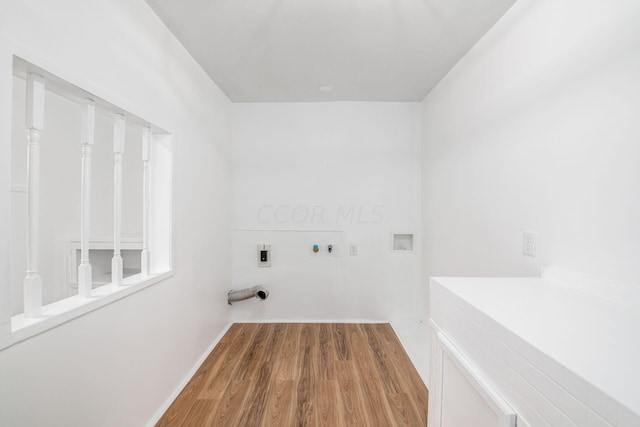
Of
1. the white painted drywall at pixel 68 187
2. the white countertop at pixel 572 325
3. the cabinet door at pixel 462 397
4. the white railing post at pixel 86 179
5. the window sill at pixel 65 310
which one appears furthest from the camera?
the white painted drywall at pixel 68 187

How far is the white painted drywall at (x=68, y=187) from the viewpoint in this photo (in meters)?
2.10

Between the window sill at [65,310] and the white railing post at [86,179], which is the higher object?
the white railing post at [86,179]

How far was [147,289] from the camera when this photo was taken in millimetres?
1504

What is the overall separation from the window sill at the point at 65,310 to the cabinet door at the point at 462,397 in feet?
4.65

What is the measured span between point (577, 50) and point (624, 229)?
0.73 metres

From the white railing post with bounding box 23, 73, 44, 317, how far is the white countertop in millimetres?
1516

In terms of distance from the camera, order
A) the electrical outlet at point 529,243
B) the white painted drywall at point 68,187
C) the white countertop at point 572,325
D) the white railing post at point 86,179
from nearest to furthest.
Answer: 1. the white countertop at point 572,325
2. the white railing post at point 86,179
3. the electrical outlet at point 529,243
4. the white painted drywall at point 68,187

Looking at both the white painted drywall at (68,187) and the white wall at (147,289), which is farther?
the white painted drywall at (68,187)

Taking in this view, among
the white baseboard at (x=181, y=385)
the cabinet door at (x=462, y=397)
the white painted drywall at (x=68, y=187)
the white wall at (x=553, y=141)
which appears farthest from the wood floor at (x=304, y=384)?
the white painted drywall at (x=68, y=187)

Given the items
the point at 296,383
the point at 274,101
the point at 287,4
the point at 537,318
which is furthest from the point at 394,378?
the point at 274,101

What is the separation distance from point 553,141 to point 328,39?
1.43m

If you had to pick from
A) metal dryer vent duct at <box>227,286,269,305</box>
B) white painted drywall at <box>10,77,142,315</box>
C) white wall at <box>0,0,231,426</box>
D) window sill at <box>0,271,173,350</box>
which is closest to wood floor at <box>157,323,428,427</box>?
white wall at <box>0,0,231,426</box>

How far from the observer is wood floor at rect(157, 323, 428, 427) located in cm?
162

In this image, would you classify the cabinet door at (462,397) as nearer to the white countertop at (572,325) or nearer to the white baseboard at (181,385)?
the white countertop at (572,325)
